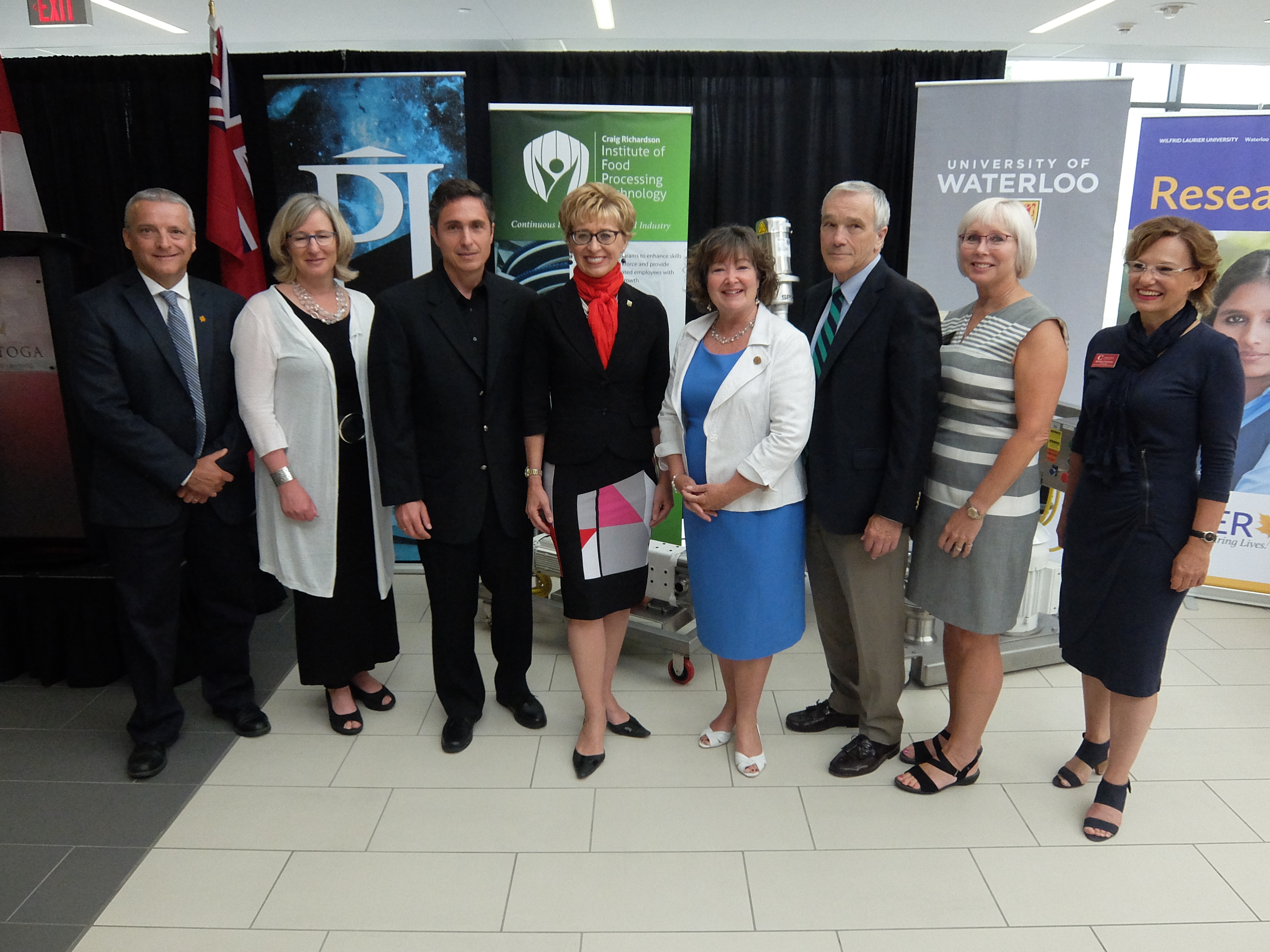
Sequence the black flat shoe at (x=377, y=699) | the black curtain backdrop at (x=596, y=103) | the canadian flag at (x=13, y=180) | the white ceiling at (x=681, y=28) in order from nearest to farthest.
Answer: the black flat shoe at (x=377, y=699) → the canadian flag at (x=13, y=180) → the black curtain backdrop at (x=596, y=103) → the white ceiling at (x=681, y=28)

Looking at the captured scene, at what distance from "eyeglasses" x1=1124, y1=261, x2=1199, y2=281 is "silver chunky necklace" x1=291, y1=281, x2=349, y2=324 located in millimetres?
2140

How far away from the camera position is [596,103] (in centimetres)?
417

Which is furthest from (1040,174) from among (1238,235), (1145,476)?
(1145,476)

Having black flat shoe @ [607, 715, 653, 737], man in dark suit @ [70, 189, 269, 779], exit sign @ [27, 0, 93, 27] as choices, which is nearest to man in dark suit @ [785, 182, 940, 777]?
black flat shoe @ [607, 715, 653, 737]

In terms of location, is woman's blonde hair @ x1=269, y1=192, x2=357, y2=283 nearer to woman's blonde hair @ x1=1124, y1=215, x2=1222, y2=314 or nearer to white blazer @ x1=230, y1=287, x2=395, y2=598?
white blazer @ x1=230, y1=287, x2=395, y2=598

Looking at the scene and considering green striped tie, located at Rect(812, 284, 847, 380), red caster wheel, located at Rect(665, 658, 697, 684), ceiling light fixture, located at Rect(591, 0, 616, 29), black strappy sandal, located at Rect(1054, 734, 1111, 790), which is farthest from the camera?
ceiling light fixture, located at Rect(591, 0, 616, 29)

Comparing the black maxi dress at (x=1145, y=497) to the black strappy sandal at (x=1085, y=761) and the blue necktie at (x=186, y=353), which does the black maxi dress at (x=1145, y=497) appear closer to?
the black strappy sandal at (x=1085, y=761)

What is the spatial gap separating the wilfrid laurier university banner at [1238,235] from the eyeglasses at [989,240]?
2316 millimetres

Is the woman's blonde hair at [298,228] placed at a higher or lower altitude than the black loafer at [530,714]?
higher

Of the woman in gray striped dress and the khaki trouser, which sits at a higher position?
the woman in gray striped dress

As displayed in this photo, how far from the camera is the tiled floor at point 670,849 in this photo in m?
1.86

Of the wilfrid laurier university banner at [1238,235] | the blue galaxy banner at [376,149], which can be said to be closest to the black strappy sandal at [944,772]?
the wilfrid laurier university banner at [1238,235]

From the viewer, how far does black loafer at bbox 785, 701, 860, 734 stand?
269 centimetres

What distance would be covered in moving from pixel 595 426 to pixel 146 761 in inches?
67.4
